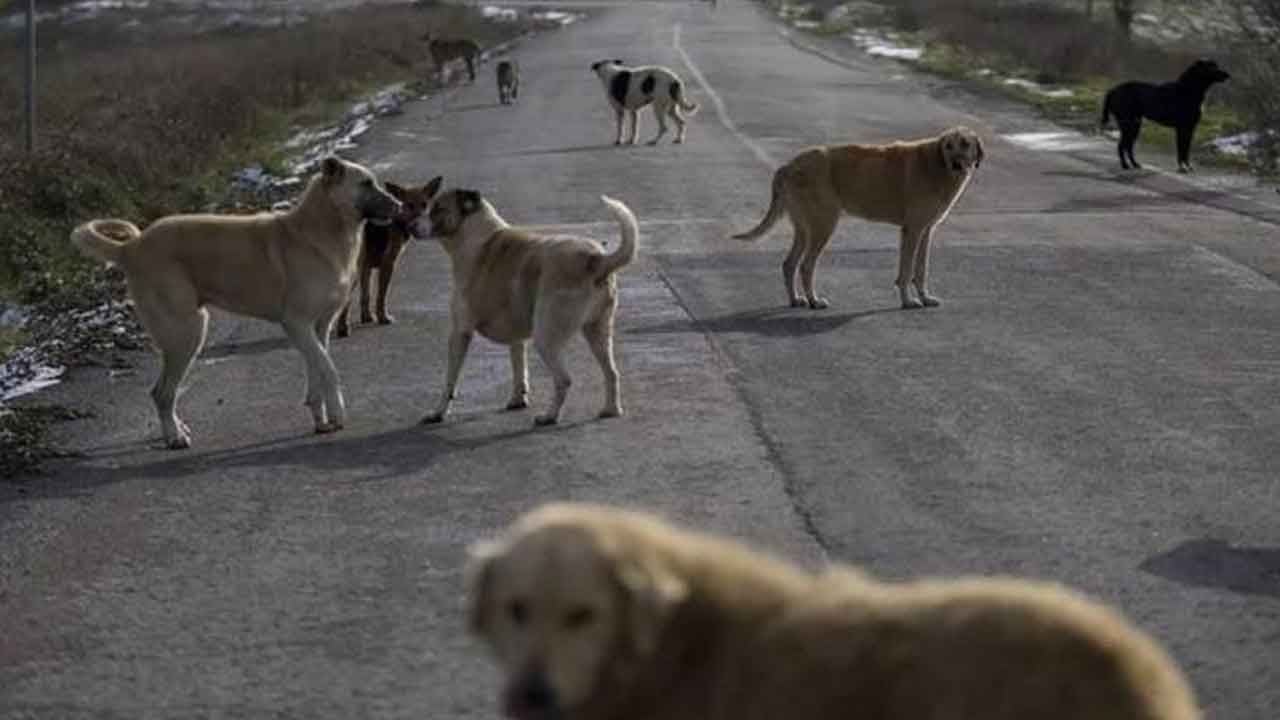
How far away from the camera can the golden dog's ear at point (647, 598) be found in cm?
467

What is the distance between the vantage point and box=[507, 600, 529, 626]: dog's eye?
468cm

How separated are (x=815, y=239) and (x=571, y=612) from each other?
500 inches

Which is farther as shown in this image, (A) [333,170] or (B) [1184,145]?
(B) [1184,145]

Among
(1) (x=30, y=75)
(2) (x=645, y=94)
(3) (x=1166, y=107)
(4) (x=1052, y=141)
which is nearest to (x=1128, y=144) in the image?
Answer: (3) (x=1166, y=107)

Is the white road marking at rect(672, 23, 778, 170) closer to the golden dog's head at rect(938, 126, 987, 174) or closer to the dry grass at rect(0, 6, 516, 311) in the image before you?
the dry grass at rect(0, 6, 516, 311)

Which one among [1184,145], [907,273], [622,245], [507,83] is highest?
[622,245]

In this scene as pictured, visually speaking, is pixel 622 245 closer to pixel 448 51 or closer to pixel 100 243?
pixel 100 243

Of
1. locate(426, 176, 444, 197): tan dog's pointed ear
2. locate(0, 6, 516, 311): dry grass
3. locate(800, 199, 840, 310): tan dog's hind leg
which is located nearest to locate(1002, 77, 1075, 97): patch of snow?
locate(0, 6, 516, 311): dry grass

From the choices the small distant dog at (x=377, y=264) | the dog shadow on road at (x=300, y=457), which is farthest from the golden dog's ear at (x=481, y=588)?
the small distant dog at (x=377, y=264)

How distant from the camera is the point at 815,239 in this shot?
17.2 m

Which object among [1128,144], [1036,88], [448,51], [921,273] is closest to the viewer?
[921,273]

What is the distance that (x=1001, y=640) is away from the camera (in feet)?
14.7

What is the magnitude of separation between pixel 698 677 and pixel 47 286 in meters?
14.2

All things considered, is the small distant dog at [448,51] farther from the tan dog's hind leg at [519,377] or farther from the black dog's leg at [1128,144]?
the tan dog's hind leg at [519,377]
